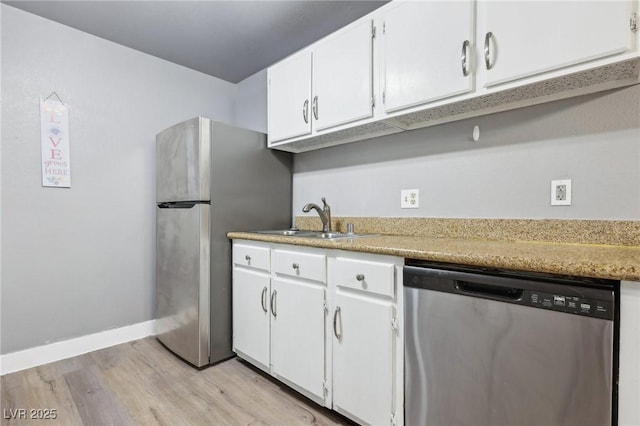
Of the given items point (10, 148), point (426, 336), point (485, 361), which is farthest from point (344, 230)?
point (10, 148)

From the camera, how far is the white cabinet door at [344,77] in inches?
65.5

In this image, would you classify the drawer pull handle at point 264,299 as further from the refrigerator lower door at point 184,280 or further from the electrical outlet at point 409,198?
the electrical outlet at point 409,198

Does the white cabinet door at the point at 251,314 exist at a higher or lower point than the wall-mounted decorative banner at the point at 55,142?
lower

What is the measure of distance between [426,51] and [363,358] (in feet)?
4.66

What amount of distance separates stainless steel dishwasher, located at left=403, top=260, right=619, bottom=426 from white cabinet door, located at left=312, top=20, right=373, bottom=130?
970 mm

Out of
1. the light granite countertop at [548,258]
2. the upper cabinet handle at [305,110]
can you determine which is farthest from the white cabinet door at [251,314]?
the upper cabinet handle at [305,110]

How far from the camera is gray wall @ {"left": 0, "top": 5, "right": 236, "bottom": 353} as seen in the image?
200 cm

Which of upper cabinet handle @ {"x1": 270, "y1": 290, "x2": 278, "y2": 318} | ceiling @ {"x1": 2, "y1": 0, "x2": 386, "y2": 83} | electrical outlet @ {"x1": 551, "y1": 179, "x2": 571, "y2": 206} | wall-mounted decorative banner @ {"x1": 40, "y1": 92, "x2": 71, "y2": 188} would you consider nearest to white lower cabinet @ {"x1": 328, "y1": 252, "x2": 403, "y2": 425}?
upper cabinet handle @ {"x1": 270, "y1": 290, "x2": 278, "y2": 318}

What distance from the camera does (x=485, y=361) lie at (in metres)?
1.01

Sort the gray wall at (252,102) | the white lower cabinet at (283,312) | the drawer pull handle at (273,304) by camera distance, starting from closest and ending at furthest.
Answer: the white lower cabinet at (283,312) → the drawer pull handle at (273,304) → the gray wall at (252,102)

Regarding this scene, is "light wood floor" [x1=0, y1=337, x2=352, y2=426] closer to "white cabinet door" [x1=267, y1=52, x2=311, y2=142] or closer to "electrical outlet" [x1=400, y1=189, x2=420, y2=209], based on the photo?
"electrical outlet" [x1=400, y1=189, x2=420, y2=209]

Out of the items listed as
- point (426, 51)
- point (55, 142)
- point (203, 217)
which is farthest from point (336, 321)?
point (55, 142)

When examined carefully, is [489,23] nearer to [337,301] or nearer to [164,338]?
[337,301]

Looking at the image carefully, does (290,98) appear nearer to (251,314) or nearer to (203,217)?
(203,217)
